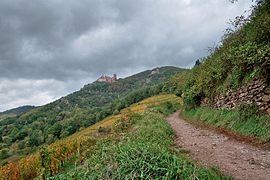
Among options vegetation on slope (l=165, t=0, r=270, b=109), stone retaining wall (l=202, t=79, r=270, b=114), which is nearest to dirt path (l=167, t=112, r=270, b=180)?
stone retaining wall (l=202, t=79, r=270, b=114)

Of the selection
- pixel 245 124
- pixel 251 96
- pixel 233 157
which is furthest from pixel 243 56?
pixel 233 157

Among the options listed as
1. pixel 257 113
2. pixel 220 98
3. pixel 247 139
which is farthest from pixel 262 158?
pixel 220 98

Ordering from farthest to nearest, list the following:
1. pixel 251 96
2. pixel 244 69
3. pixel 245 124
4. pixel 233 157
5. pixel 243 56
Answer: pixel 244 69
pixel 251 96
pixel 245 124
pixel 243 56
pixel 233 157

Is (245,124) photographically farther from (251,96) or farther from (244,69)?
(244,69)

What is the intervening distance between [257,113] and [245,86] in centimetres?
184

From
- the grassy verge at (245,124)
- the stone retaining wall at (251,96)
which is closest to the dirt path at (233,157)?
the grassy verge at (245,124)

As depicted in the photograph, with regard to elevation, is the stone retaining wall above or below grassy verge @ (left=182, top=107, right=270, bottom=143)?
above

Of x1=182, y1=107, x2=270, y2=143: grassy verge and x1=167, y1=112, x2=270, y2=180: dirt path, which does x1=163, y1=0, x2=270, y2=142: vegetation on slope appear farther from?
x1=167, y1=112, x2=270, y2=180: dirt path

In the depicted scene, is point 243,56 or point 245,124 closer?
point 243,56

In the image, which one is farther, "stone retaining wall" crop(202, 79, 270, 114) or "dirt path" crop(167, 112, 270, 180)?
"stone retaining wall" crop(202, 79, 270, 114)

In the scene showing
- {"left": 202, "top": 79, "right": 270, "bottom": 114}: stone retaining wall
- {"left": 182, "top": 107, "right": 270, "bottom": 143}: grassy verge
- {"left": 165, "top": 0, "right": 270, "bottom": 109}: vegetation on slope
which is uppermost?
{"left": 165, "top": 0, "right": 270, "bottom": 109}: vegetation on slope

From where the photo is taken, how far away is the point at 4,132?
93.5m

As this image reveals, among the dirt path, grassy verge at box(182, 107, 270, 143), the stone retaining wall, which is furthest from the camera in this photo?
the stone retaining wall

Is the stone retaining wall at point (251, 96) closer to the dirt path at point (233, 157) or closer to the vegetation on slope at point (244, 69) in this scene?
the vegetation on slope at point (244, 69)
